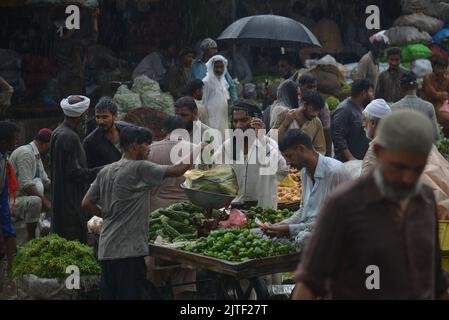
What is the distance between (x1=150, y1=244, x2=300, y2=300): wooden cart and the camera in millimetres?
6910

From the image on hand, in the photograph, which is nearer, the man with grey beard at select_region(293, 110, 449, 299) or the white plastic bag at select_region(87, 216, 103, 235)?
the man with grey beard at select_region(293, 110, 449, 299)

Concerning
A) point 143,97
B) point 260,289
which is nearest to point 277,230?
point 260,289

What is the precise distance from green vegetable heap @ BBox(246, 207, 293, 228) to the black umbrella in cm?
530

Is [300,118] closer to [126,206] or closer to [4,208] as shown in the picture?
[4,208]

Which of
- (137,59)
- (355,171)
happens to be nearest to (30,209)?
(355,171)

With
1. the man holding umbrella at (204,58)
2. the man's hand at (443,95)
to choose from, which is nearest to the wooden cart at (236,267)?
the man's hand at (443,95)

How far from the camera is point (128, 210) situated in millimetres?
7227

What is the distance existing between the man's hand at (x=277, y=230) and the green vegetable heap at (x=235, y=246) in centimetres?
7

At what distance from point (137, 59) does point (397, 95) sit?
504 centimetres

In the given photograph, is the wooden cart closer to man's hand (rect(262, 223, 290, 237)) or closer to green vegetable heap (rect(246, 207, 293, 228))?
man's hand (rect(262, 223, 290, 237))

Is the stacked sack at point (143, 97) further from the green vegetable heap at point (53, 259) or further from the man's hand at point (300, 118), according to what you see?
the green vegetable heap at point (53, 259)

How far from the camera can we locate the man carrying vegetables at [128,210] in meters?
7.18

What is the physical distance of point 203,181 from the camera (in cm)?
787

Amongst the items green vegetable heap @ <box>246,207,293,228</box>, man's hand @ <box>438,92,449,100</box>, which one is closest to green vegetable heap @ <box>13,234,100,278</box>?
green vegetable heap @ <box>246,207,293,228</box>
